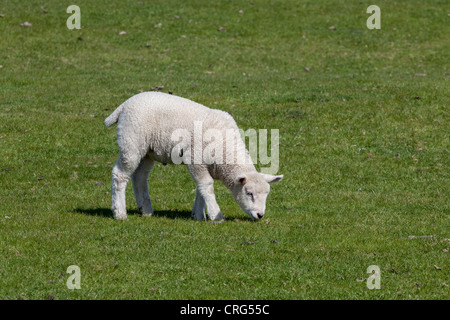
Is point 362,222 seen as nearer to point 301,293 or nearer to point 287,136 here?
point 301,293

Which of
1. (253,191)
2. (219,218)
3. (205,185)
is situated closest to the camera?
(253,191)

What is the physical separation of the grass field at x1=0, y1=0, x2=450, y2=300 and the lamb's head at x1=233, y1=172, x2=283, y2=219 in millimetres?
296

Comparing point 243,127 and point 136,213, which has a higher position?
point 243,127

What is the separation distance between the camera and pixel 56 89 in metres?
23.2

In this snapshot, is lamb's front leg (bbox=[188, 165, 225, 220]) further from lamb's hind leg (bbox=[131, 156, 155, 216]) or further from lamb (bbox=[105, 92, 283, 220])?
lamb's hind leg (bbox=[131, 156, 155, 216])

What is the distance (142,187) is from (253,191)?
7.30ft

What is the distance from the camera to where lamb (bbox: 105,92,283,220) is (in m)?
12.1

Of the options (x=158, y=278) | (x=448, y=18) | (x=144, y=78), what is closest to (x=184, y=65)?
(x=144, y=78)

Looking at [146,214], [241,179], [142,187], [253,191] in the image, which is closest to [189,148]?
[241,179]

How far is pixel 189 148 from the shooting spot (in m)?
12.1

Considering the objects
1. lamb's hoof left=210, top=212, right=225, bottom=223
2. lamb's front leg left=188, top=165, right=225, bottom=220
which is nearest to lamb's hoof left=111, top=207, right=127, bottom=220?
lamb's front leg left=188, top=165, right=225, bottom=220

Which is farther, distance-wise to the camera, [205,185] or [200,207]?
[200,207]

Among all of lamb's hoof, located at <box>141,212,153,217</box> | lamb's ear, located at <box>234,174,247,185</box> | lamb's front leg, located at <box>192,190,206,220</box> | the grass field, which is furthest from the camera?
lamb's hoof, located at <box>141,212,153,217</box>

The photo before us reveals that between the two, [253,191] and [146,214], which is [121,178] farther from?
[253,191]
